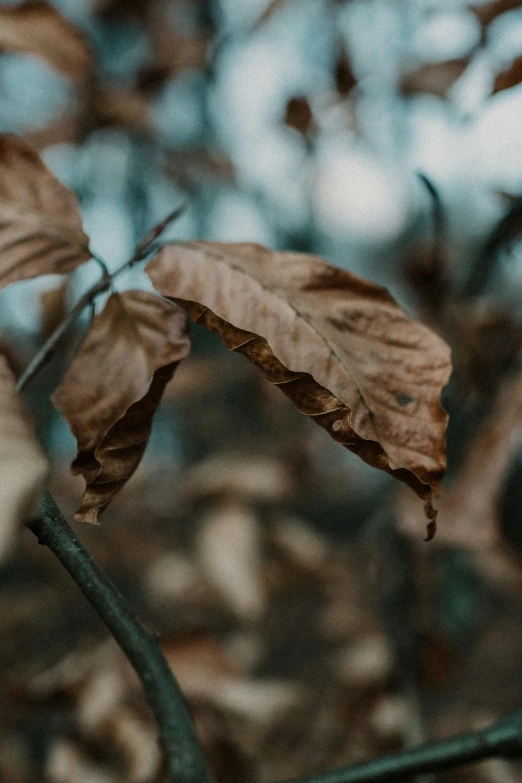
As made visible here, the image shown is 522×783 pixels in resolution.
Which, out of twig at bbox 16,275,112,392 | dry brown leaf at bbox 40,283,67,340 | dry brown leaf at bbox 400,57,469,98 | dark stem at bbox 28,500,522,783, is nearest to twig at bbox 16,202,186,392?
twig at bbox 16,275,112,392

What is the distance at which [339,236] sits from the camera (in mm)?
9867

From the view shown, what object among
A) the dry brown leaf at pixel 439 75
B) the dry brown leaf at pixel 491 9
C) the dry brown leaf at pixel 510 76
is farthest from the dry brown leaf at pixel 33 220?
the dry brown leaf at pixel 439 75

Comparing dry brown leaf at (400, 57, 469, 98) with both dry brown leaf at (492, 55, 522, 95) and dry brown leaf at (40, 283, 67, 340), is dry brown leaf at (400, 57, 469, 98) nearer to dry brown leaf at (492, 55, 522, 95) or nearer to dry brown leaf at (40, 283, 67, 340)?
dry brown leaf at (492, 55, 522, 95)

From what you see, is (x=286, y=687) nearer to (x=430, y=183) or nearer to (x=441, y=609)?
A: (x=441, y=609)

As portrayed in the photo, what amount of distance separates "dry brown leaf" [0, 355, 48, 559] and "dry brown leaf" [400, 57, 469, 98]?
0.72 meters

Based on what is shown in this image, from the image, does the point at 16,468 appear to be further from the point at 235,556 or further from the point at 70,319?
the point at 235,556

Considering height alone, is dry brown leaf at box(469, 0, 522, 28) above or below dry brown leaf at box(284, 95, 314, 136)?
above

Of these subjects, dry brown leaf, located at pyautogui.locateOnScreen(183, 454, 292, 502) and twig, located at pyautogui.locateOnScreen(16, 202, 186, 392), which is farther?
dry brown leaf, located at pyautogui.locateOnScreen(183, 454, 292, 502)

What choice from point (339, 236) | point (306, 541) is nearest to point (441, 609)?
point (306, 541)

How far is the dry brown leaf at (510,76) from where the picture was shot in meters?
0.45

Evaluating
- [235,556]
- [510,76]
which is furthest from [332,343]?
[235,556]

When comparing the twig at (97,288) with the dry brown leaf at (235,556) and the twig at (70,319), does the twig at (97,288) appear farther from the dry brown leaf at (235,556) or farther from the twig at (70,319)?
the dry brown leaf at (235,556)

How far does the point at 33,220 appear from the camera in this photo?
1.36 ft

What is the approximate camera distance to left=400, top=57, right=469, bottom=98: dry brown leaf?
2.58ft
